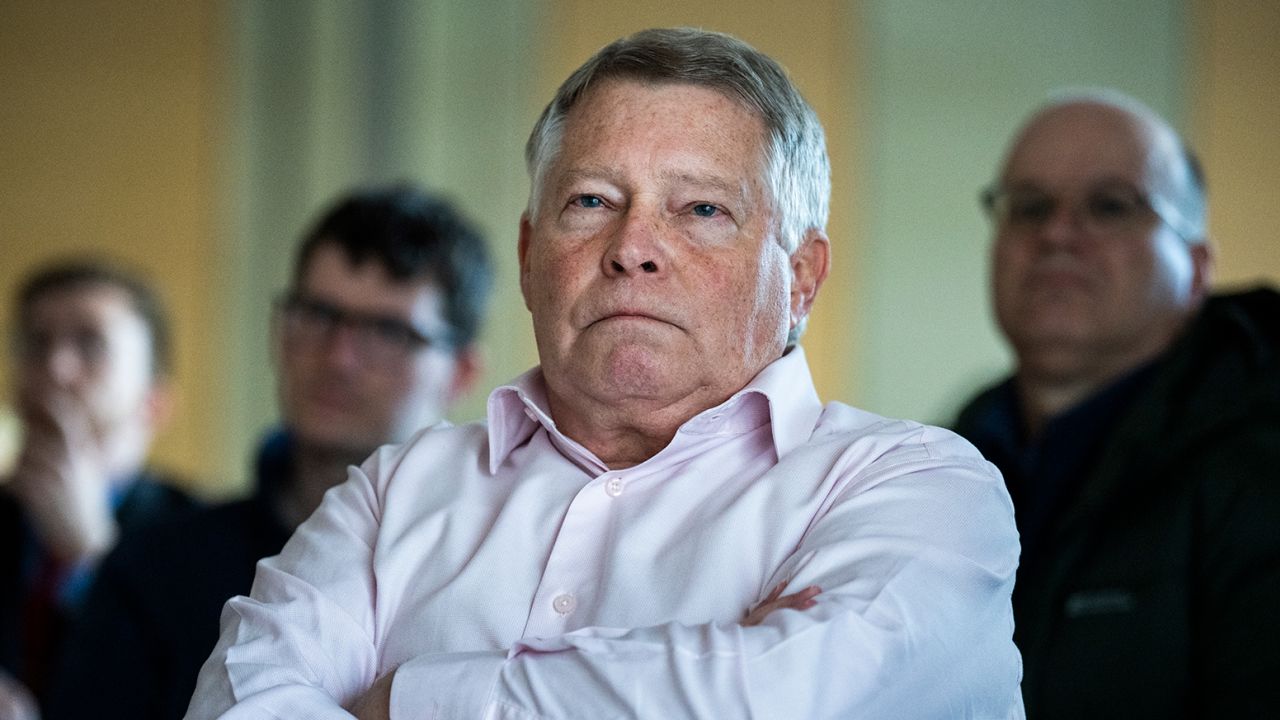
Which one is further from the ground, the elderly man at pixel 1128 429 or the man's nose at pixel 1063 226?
the man's nose at pixel 1063 226

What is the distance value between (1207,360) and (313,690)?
1.69 m

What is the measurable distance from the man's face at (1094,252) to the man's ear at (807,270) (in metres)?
1.10

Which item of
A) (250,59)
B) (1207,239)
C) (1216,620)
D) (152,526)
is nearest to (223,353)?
(250,59)

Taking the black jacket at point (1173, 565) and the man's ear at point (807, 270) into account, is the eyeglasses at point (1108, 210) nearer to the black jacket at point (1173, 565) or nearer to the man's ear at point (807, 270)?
the black jacket at point (1173, 565)

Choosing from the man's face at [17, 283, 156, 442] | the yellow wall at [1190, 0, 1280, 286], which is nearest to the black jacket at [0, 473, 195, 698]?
the man's face at [17, 283, 156, 442]

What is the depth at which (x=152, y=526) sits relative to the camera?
2.53m

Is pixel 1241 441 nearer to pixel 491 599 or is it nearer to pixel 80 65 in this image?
pixel 491 599

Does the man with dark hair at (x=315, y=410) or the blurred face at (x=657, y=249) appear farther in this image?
the man with dark hair at (x=315, y=410)

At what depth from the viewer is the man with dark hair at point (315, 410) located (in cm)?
239

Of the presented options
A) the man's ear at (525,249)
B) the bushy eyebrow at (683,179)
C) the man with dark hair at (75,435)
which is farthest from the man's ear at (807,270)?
the man with dark hair at (75,435)

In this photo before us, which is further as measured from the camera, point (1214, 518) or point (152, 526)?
point (152, 526)

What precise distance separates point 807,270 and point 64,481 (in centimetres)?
230

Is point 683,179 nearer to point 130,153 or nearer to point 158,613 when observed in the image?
point 158,613

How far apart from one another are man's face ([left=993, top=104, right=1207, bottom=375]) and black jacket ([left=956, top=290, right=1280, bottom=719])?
230 millimetres
